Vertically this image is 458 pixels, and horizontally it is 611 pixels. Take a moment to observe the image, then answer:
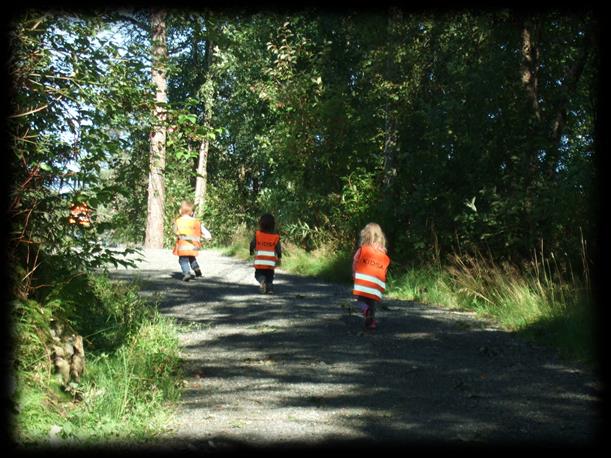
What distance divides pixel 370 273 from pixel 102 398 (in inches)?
198

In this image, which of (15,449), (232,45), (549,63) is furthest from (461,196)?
(15,449)

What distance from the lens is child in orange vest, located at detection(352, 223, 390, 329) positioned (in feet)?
33.6

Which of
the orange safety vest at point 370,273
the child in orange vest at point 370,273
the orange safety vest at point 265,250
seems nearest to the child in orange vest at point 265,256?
the orange safety vest at point 265,250

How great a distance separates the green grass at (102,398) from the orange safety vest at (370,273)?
10.4 feet

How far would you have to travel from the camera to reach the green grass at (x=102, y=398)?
17.5 ft

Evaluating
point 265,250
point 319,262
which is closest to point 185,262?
point 265,250

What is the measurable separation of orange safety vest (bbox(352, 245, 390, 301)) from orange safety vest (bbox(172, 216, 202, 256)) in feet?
18.5

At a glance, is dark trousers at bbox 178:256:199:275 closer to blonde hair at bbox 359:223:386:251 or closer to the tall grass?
the tall grass

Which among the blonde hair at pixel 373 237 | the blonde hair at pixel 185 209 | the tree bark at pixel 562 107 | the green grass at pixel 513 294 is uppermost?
the tree bark at pixel 562 107

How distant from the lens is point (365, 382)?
7266 mm

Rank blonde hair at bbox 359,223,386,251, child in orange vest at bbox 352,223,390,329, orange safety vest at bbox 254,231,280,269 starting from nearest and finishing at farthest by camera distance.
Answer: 1. child in orange vest at bbox 352,223,390,329
2. blonde hair at bbox 359,223,386,251
3. orange safety vest at bbox 254,231,280,269

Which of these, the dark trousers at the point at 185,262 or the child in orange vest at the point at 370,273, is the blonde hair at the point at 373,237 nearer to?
the child in orange vest at the point at 370,273

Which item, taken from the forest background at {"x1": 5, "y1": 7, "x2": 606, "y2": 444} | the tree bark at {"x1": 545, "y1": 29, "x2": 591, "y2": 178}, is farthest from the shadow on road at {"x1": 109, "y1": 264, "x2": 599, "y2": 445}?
the tree bark at {"x1": 545, "y1": 29, "x2": 591, "y2": 178}

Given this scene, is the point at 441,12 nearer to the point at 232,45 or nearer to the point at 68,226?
the point at 232,45
